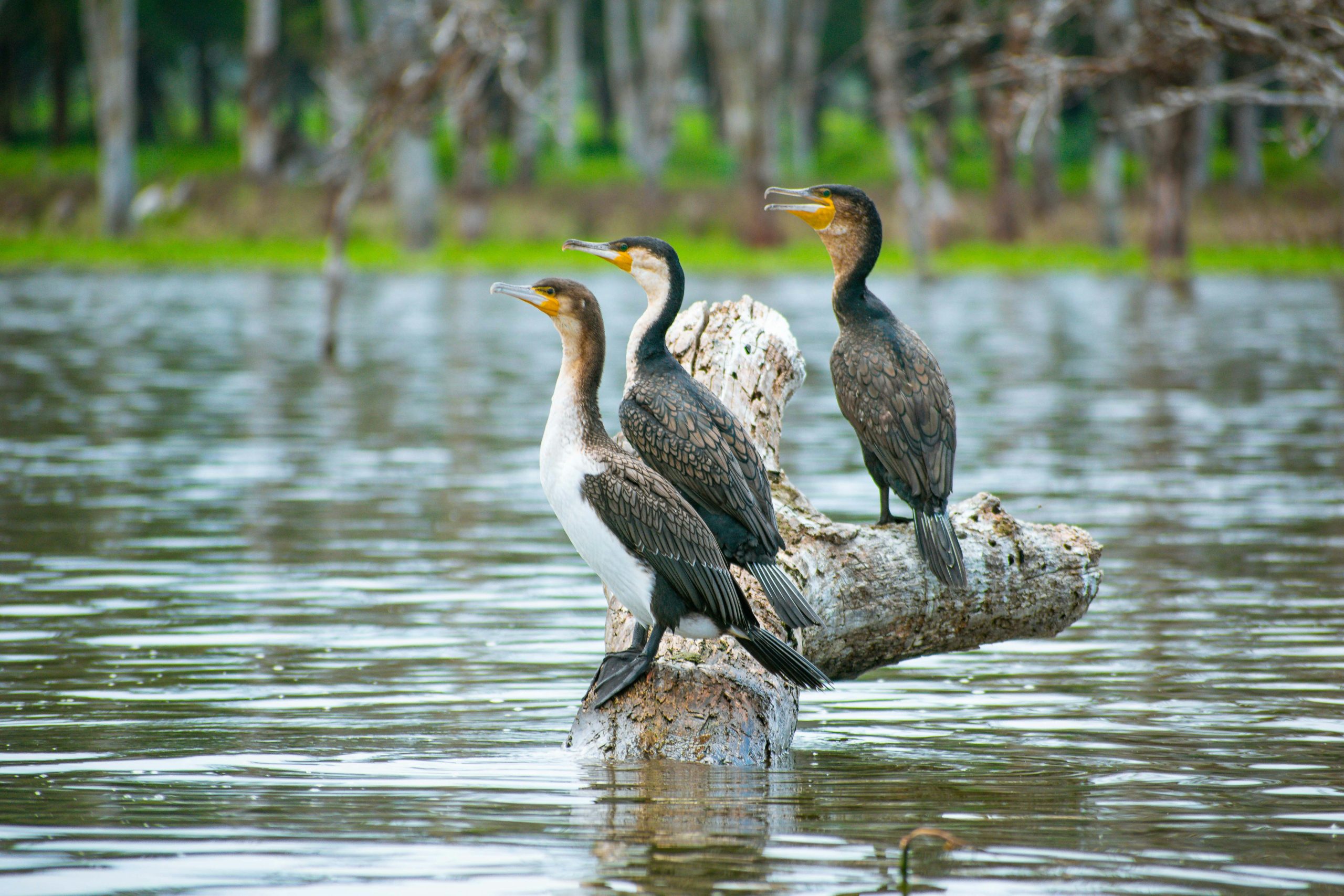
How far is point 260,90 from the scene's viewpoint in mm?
43312

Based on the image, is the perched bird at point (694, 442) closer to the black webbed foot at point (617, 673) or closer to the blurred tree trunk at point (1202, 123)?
the black webbed foot at point (617, 673)

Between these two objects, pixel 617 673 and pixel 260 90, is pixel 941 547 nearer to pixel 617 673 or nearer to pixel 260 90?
pixel 617 673

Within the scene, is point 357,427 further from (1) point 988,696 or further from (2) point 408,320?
(2) point 408,320

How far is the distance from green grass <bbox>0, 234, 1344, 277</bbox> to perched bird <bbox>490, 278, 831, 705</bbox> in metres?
27.5

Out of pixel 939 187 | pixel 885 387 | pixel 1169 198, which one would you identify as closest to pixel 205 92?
pixel 939 187

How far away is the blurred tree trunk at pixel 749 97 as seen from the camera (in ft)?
125

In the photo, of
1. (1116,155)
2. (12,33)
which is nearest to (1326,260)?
(1116,155)

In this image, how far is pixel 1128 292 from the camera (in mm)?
28781

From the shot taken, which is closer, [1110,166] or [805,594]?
[805,594]

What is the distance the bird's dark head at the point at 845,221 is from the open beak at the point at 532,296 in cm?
Result: 143

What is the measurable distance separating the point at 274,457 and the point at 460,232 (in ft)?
93.7

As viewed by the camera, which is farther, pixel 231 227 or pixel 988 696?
pixel 231 227

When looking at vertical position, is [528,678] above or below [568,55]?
below

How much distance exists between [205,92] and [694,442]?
199 ft
